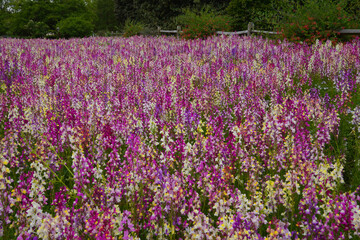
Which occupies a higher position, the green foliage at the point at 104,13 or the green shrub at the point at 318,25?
the green foliage at the point at 104,13

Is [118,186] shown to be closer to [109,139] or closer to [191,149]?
[109,139]

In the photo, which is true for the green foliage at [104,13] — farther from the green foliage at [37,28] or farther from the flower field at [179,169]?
the flower field at [179,169]

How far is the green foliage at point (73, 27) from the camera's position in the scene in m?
29.2

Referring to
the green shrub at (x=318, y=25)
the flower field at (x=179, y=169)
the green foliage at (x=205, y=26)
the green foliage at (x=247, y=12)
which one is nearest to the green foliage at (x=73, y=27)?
the green foliage at (x=205, y=26)

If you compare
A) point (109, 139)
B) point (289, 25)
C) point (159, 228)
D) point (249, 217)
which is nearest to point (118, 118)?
point (109, 139)

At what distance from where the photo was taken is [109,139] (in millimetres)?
3004

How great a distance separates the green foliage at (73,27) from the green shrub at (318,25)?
865 inches

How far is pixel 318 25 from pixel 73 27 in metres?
23.9

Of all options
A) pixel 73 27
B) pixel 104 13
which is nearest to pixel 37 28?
pixel 73 27

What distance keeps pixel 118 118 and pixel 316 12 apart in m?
12.6

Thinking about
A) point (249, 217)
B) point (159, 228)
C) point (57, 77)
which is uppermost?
point (57, 77)

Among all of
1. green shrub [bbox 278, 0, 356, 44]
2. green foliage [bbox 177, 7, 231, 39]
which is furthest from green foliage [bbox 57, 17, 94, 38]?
green shrub [bbox 278, 0, 356, 44]

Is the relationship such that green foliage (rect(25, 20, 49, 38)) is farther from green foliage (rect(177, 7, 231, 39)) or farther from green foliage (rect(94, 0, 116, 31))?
green foliage (rect(94, 0, 116, 31))

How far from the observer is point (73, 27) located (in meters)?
29.5
